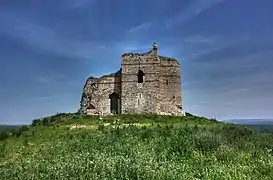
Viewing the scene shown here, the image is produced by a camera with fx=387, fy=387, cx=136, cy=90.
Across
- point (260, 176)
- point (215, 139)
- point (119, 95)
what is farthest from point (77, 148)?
point (119, 95)

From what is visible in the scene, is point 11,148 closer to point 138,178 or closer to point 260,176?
point 138,178

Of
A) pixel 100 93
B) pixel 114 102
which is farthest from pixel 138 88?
pixel 100 93

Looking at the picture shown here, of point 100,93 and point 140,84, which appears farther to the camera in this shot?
point 100,93

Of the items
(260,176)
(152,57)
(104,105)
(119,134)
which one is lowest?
(260,176)

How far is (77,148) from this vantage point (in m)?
18.1

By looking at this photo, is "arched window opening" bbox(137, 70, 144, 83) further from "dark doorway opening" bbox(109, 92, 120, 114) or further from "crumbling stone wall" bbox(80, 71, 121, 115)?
"dark doorway opening" bbox(109, 92, 120, 114)

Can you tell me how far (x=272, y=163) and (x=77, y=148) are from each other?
8.71 m

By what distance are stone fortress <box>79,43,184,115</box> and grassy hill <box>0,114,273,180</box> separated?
12669 mm

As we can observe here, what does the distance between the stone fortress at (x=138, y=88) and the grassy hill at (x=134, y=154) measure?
41.6 feet

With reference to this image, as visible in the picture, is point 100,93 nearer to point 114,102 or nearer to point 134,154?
point 114,102

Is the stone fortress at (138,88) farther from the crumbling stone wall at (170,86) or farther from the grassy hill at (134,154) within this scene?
the grassy hill at (134,154)

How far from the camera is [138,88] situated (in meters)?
37.3

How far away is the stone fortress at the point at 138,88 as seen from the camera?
122 ft

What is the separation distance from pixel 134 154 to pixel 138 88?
73.4 ft
